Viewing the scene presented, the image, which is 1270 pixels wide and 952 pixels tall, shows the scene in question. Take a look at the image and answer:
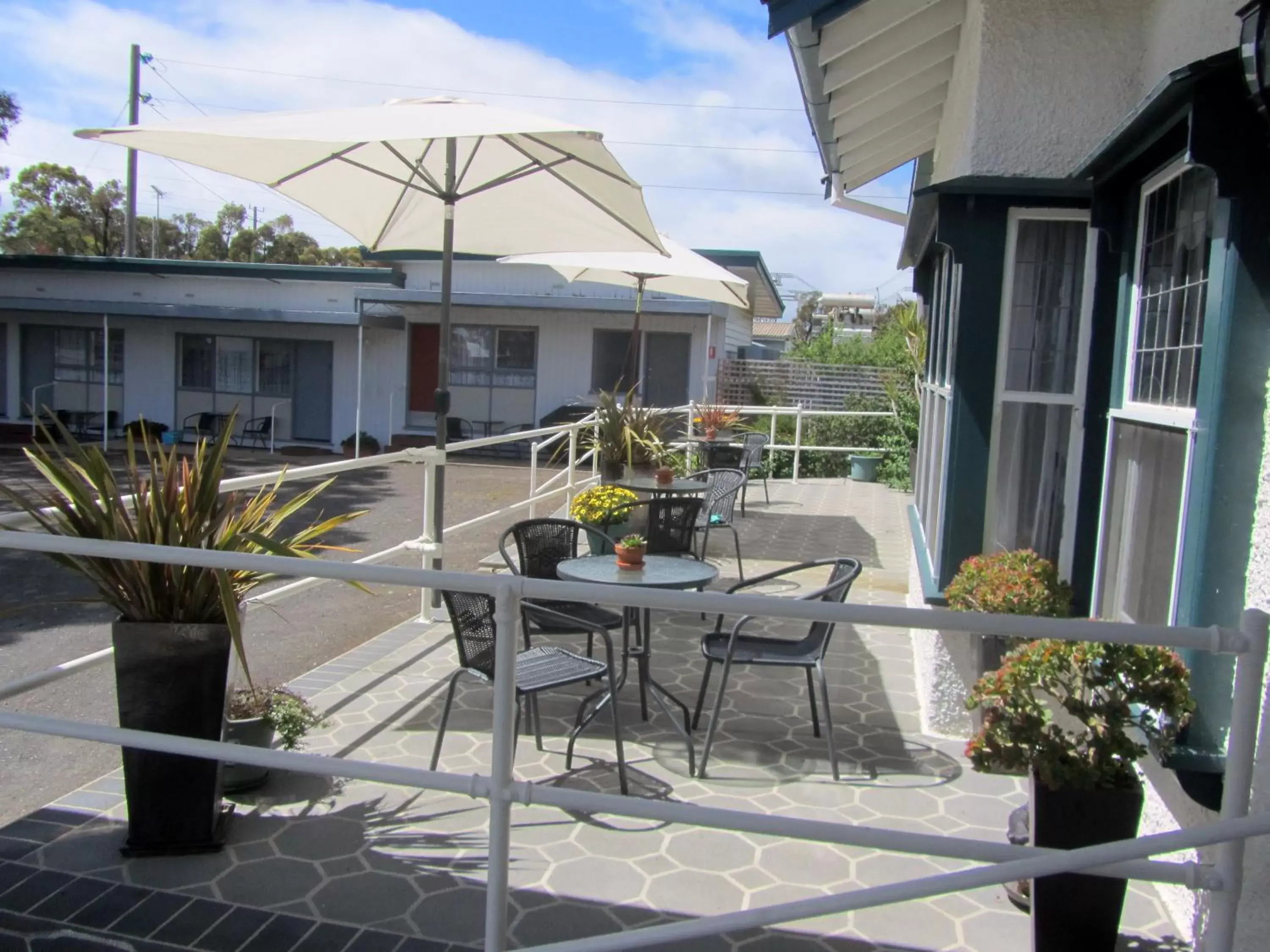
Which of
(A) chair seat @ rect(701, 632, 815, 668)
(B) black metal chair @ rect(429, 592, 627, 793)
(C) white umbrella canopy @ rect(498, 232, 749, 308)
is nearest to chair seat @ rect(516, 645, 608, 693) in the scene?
(B) black metal chair @ rect(429, 592, 627, 793)

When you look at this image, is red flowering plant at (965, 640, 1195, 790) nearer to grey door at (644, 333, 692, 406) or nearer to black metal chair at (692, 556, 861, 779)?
black metal chair at (692, 556, 861, 779)

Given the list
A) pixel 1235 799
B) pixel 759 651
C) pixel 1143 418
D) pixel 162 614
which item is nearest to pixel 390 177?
pixel 162 614

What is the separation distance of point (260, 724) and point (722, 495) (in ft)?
14.1

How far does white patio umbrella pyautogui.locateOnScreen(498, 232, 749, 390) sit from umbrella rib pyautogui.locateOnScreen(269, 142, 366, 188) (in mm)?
1615

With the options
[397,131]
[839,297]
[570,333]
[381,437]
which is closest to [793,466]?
[570,333]

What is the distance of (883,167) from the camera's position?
715 centimetres

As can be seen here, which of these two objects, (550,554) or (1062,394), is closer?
(1062,394)

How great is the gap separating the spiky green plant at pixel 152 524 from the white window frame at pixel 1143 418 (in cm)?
240

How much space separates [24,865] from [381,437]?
673 inches

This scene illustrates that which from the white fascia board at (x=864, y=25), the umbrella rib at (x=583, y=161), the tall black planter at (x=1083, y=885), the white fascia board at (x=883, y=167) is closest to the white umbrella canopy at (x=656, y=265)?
the white fascia board at (x=883, y=167)

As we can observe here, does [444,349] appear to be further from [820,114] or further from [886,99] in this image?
[886,99]

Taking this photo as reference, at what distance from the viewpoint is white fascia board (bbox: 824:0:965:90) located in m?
4.33

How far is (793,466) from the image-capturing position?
1444cm

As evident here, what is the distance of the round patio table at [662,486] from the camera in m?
7.08
